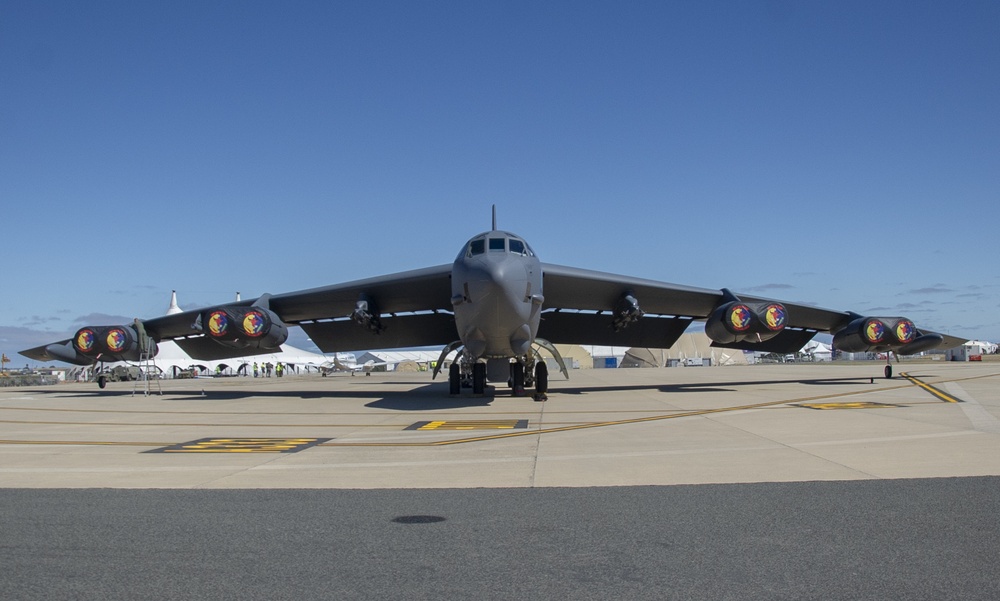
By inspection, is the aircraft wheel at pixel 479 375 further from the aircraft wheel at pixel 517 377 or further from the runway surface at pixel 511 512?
the runway surface at pixel 511 512

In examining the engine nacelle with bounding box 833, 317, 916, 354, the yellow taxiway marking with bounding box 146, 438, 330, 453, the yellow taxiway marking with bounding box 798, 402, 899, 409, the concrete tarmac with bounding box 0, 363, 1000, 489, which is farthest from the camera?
the engine nacelle with bounding box 833, 317, 916, 354

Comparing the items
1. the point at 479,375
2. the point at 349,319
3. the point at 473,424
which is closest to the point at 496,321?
the point at 473,424

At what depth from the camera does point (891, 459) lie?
327 inches

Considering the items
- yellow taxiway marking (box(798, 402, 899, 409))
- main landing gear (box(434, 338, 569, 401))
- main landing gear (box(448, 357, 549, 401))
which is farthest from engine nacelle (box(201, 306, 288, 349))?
yellow taxiway marking (box(798, 402, 899, 409))

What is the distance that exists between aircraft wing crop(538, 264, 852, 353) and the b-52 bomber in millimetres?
47

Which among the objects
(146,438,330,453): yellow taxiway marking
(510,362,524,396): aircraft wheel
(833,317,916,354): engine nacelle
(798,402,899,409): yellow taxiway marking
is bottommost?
(798,402,899,409): yellow taxiway marking

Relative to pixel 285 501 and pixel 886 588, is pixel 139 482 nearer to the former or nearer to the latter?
pixel 285 501

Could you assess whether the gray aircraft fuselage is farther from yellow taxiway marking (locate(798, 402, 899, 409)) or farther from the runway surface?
yellow taxiway marking (locate(798, 402, 899, 409))

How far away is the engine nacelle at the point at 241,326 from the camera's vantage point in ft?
70.5

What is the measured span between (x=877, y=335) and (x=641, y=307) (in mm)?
7558

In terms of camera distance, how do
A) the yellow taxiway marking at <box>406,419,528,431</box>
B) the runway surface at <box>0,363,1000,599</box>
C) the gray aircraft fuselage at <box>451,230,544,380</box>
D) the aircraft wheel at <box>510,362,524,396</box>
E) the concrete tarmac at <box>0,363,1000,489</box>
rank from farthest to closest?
the aircraft wheel at <box>510,362,524,396</box>
the gray aircraft fuselage at <box>451,230,544,380</box>
the yellow taxiway marking at <box>406,419,528,431</box>
the concrete tarmac at <box>0,363,1000,489</box>
the runway surface at <box>0,363,1000,599</box>

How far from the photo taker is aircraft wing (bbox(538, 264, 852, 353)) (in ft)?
71.8

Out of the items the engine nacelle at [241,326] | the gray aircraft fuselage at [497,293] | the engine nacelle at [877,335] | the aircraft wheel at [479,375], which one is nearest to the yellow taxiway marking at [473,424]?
the gray aircraft fuselage at [497,293]

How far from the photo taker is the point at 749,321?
21719 mm
